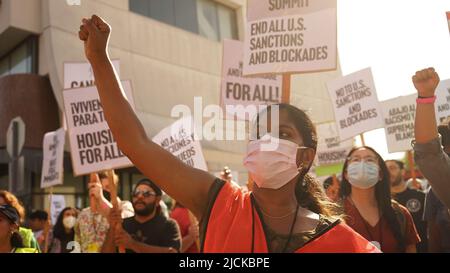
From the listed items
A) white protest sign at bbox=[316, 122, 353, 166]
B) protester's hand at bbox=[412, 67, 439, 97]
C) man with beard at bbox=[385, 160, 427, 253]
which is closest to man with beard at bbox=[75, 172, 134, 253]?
man with beard at bbox=[385, 160, 427, 253]

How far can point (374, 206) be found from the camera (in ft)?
11.9

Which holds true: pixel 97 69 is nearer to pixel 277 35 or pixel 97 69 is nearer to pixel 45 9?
pixel 277 35

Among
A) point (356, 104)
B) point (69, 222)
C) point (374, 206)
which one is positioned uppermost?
point (356, 104)

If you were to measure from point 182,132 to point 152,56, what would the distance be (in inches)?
410

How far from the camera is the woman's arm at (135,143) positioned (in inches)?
67.5

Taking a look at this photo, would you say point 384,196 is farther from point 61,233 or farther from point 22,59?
point 22,59

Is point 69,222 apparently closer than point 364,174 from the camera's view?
No

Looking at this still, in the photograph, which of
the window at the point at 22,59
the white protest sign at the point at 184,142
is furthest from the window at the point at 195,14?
the white protest sign at the point at 184,142

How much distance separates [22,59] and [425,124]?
564 inches

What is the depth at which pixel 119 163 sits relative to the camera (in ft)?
16.7

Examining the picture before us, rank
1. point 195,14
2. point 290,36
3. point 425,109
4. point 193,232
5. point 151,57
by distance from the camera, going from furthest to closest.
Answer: point 195,14 → point 151,57 → point 193,232 → point 290,36 → point 425,109

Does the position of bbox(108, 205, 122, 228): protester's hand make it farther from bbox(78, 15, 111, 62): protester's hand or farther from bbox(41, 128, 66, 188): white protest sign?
bbox(41, 128, 66, 188): white protest sign

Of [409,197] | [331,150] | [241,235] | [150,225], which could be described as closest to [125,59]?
[331,150]
